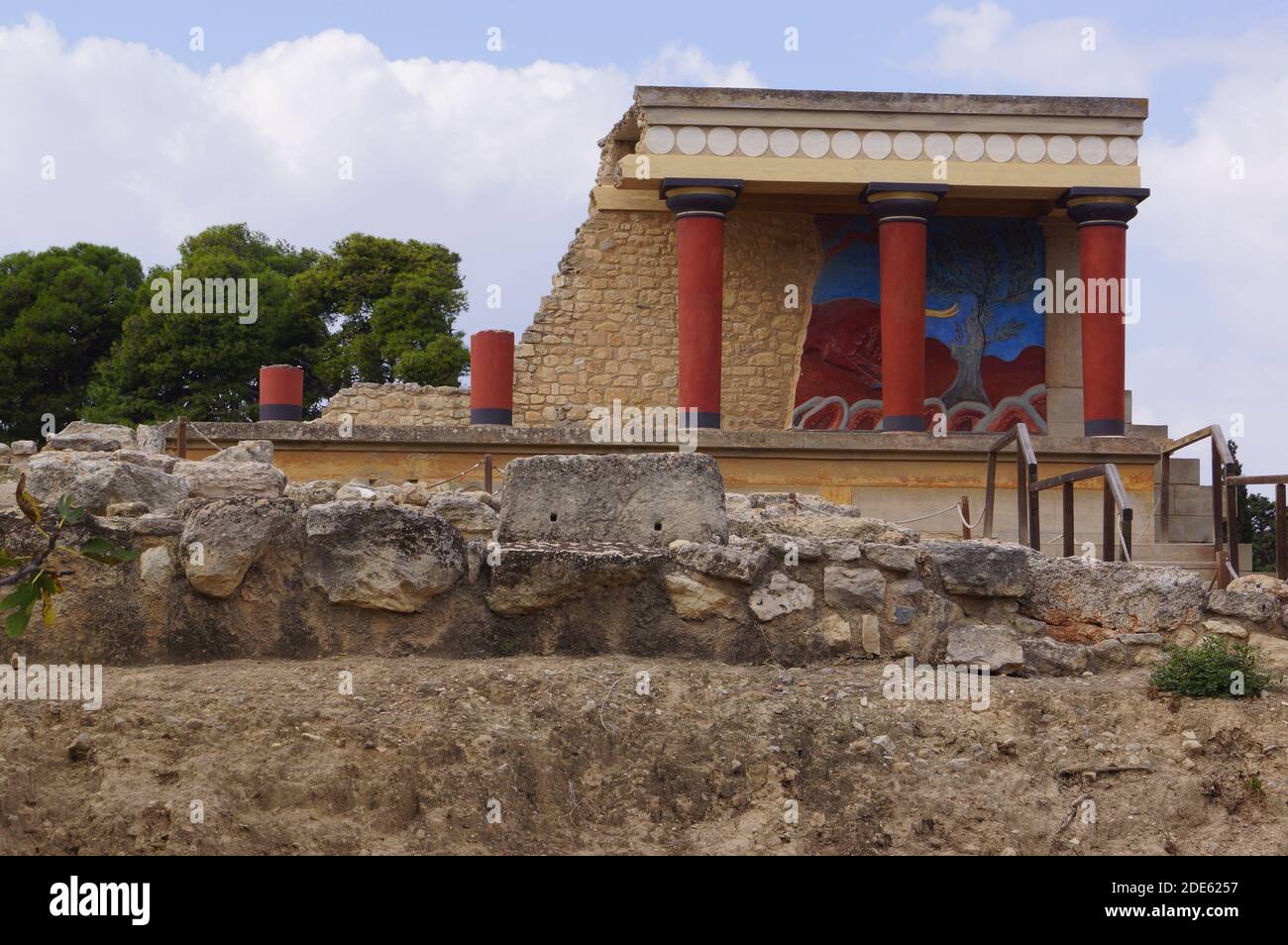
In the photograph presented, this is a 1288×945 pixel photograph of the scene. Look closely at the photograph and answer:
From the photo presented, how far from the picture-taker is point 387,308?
100ft

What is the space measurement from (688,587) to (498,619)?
2.55 ft

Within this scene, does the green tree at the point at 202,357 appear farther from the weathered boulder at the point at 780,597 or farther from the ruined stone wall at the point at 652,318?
the weathered boulder at the point at 780,597

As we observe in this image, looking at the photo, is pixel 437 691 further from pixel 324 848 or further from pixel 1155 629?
pixel 1155 629

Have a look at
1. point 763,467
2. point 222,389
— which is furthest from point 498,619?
point 222,389

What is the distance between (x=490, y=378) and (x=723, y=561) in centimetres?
1087

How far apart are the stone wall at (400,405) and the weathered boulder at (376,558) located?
1152 centimetres

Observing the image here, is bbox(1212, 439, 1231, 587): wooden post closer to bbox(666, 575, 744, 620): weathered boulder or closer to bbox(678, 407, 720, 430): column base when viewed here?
bbox(666, 575, 744, 620): weathered boulder

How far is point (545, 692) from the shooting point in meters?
5.97

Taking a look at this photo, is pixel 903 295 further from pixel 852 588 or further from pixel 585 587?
pixel 585 587

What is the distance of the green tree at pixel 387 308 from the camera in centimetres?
2927

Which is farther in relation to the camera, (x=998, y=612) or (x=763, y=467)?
(x=763, y=467)

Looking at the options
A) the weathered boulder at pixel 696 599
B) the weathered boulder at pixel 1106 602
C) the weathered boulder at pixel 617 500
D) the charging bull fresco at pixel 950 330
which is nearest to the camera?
the weathered boulder at pixel 696 599

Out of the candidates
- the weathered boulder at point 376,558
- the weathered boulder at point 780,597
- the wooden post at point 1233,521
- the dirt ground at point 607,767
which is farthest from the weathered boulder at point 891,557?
the wooden post at point 1233,521
